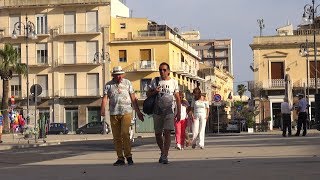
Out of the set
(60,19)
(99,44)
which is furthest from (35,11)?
(99,44)

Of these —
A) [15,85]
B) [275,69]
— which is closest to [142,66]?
[15,85]

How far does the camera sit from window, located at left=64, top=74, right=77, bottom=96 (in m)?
76.3

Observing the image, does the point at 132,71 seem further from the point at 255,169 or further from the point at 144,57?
the point at 255,169

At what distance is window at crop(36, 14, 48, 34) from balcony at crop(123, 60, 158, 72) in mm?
10199

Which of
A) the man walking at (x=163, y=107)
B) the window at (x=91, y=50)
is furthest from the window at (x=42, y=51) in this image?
the man walking at (x=163, y=107)

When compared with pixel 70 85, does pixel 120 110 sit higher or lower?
lower

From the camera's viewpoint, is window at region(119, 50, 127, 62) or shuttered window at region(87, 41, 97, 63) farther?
window at region(119, 50, 127, 62)

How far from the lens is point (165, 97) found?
1338cm

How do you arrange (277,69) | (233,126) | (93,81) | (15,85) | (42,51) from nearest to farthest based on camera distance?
1. (233,126)
2. (277,69)
3. (93,81)
4. (15,85)
5. (42,51)

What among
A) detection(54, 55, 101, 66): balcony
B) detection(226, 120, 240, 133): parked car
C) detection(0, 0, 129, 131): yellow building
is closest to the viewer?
detection(226, 120, 240, 133): parked car

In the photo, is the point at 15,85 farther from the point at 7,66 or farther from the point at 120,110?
the point at 120,110

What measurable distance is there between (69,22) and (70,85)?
686cm

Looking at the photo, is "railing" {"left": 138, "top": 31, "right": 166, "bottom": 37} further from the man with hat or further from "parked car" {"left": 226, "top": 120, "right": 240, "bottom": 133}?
the man with hat

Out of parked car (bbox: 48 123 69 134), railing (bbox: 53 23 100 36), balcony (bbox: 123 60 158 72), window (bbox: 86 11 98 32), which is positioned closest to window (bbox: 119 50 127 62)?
balcony (bbox: 123 60 158 72)
